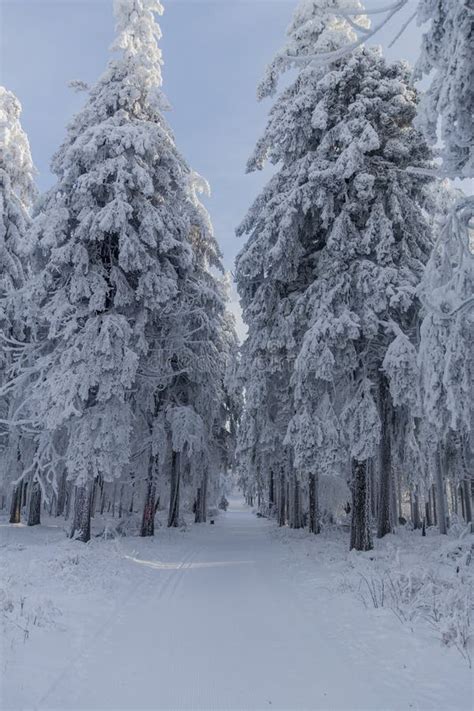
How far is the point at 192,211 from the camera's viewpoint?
16328 millimetres

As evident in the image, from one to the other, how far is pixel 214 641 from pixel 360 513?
7.51 m

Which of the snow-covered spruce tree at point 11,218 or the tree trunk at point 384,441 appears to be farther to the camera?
the snow-covered spruce tree at point 11,218

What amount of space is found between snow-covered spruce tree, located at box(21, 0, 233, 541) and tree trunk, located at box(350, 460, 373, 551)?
617 centimetres

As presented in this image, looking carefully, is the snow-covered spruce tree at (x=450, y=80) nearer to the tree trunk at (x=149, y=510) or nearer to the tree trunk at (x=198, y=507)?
the tree trunk at (x=149, y=510)

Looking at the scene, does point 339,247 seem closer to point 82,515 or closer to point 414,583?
point 414,583

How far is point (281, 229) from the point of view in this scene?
12.4m

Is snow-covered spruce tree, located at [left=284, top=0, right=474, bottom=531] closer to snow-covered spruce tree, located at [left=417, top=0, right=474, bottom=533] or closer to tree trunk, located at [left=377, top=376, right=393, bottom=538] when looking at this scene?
snow-covered spruce tree, located at [left=417, top=0, right=474, bottom=533]

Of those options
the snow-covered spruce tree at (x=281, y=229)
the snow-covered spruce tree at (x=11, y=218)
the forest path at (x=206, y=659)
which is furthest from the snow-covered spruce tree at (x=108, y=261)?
the forest path at (x=206, y=659)

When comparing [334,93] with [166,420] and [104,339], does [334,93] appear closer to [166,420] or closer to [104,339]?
[104,339]

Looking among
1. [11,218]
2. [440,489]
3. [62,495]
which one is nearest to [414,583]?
[440,489]

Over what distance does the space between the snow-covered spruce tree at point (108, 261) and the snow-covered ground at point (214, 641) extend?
136 inches

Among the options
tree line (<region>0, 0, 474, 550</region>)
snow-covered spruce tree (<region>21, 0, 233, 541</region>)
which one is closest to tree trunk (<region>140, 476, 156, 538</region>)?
tree line (<region>0, 0, 474, 550</region>)

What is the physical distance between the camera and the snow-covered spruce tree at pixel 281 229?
1298 cm

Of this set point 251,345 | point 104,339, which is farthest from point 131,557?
point 251,345
